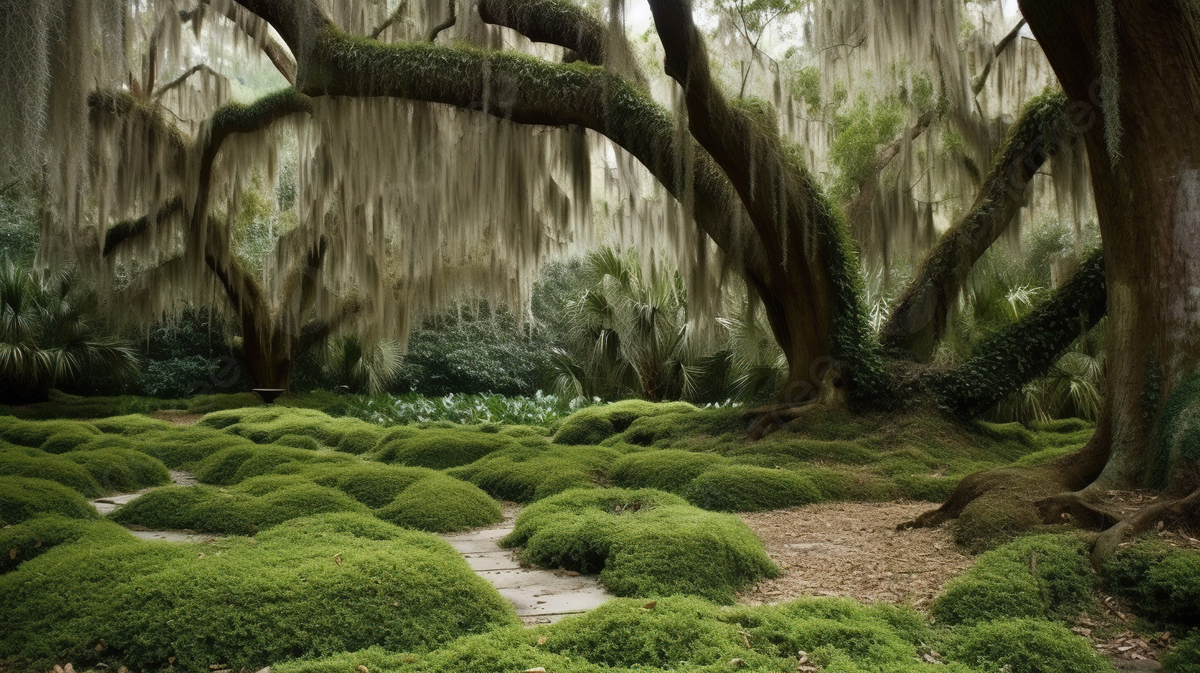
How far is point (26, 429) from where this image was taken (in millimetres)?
7828

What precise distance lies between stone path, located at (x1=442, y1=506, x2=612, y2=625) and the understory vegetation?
0.09m

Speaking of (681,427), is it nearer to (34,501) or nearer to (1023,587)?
(1023,587)

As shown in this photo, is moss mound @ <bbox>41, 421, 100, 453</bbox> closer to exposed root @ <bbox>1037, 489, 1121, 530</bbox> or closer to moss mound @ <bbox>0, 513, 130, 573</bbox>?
moss mound @ <bbox>0, 513, 130, 573</bbox>

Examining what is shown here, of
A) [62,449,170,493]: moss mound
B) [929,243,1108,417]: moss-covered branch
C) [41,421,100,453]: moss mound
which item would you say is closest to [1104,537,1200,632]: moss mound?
[929,243,1108,417]: moss-covered branch

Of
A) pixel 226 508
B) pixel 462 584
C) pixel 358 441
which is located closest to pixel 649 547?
pixel 462 584

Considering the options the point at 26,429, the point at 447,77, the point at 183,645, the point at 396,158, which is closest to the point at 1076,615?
the point at 183,645

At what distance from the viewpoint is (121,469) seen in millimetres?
5844

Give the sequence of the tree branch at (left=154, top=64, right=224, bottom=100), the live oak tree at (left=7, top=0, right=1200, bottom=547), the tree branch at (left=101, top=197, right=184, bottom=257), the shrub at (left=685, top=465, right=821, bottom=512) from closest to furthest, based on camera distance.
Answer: the live oak tree at (left=7, top=0, right=1200, bottom=547)
the shrub at (left=685, top=465, right=821, bottom=512)
the tree branch at (left=154, top=64, right=224, bottom=100)
the tree branch at (left=101, top=197, right=184, bottom=257)

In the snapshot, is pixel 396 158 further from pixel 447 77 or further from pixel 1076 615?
pixel 1076 615

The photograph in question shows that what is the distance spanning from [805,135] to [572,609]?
7726mm

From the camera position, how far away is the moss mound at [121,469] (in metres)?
5.70

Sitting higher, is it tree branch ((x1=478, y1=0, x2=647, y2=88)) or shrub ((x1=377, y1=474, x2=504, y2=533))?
tree branch ((x1=478, y1=0, x2=647, y2=88))

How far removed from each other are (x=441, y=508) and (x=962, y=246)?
19.5 feet

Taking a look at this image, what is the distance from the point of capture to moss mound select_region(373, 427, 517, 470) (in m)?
7.02
